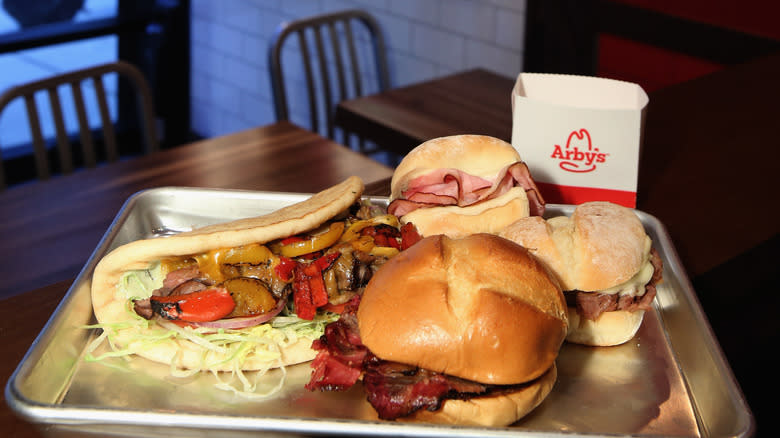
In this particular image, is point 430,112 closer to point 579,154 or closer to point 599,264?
point 579,154

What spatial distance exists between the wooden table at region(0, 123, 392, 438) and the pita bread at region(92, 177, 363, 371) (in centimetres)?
15

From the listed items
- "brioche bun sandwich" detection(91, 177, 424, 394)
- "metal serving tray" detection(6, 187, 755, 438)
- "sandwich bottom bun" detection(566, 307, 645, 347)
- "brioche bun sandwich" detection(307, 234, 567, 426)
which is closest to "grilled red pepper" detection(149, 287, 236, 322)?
"brioche bun sandwich" detection(91, 177, 424, 394)

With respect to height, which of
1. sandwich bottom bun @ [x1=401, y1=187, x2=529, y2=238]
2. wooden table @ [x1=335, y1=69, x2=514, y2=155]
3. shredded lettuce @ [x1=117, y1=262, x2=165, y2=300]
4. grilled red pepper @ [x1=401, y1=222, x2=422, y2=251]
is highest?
sandwich bottom bun @ [x1=401, y1=187, x2=529, y2=238]

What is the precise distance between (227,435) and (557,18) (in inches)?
134

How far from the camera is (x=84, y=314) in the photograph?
1.54 metres

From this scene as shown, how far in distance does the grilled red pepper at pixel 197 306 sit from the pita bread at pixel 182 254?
6 centimetres

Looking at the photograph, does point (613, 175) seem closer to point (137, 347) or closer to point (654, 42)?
point (137, 347)

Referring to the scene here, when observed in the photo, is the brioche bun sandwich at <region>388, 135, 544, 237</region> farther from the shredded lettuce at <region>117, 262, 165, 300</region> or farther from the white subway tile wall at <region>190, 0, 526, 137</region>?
the white subway tile wall at <region>190, 0, 526, 137</region>

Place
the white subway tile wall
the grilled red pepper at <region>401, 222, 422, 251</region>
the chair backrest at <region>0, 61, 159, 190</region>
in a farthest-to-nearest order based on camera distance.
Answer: the white subway tile wall, the chair backrest at <region>0, 61, 159, 190</region>, the grilled red pepper at <region>401, 222, 422, 251</region>

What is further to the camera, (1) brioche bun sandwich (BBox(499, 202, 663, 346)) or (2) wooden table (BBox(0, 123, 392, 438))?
(2) wooden table (BBox(0, 123, 392, 438))

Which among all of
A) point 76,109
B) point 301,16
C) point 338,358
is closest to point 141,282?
point 338,358

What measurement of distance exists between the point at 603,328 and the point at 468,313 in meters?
0.41

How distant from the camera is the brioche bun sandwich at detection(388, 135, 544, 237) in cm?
166

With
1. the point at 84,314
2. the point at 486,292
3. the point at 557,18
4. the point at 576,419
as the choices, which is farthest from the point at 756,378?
the point at 557,18
